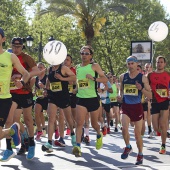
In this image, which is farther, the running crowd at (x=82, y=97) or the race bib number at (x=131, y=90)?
the race bib number at (x=131, y=90)

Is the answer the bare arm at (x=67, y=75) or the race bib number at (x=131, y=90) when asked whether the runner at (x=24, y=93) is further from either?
the race bib number at (x=131, y=90)

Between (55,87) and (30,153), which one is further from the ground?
(55,87)

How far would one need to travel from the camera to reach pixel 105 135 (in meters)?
14.7

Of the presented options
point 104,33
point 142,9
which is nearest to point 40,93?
point 104,33

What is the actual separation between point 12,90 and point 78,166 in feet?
5.89

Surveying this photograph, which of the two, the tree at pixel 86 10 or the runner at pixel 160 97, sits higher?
the tree at pixel 86 10

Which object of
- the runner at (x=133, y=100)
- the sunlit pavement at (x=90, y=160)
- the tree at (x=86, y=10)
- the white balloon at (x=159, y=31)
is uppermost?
the tree at (x=86, y=10)

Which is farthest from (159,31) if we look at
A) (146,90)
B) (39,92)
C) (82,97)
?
(146,90)

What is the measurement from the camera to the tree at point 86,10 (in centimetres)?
2780

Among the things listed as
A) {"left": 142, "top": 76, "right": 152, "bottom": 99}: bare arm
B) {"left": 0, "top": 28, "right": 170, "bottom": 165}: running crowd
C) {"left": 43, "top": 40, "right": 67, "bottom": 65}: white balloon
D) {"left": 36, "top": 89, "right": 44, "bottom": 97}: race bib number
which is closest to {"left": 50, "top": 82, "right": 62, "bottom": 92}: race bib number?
{"left": 0, "top": 28, "right": 170, "bottom": 165}: running crowd

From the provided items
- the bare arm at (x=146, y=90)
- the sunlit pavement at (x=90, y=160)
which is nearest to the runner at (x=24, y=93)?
the sunlit pavement at (x=90, y=160)

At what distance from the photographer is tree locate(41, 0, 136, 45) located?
91.2ft

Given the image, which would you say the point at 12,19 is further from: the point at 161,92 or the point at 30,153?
the point at 30,153

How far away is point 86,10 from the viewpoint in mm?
28188
